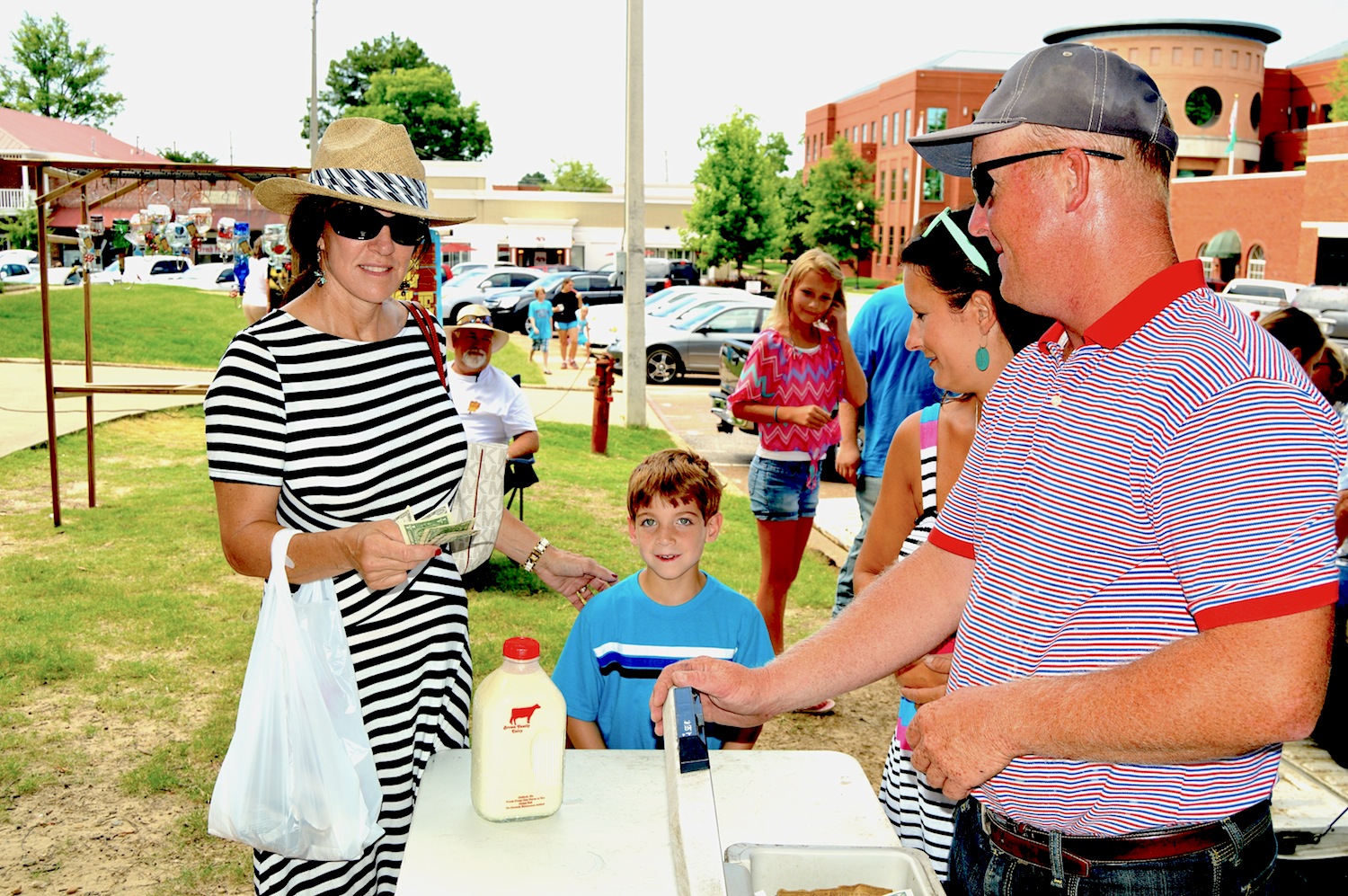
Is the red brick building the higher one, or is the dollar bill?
the red brick building

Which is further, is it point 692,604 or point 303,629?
point 692,604

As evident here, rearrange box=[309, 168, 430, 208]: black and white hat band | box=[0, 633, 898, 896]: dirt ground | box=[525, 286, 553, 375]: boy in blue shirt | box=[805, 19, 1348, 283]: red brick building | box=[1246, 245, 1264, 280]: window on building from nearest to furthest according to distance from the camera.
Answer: box=[309, 168, 430, 208]: black and white hat band
box=[0, 633, 898, 896]: dirt ground
box=[525, 286, 553, 375]: boy in blue shirt
box=[1246, 245, 1264, 280]: window on building
box=[805, 19, 1348, 283]: red brick building

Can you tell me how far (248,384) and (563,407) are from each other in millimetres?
13723

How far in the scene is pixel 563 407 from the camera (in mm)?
16250

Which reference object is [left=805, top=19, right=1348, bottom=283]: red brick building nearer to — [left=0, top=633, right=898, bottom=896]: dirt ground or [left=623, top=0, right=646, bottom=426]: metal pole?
[left=623, top=0, right=646, bottom=426]: metal pole

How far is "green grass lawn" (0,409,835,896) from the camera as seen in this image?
474 cm

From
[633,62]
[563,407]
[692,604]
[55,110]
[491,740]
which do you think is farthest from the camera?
[55,110]

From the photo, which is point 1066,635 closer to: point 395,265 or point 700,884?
point 700,884

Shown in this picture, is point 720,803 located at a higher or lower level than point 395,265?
lower

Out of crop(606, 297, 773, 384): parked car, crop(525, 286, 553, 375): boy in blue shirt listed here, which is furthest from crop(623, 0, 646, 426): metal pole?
crop(525, 286, 553, 375): boy in blue shirt

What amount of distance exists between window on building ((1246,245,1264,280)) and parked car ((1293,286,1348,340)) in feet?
66.9

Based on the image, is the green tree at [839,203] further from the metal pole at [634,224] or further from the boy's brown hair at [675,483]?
the boy's brown hair at [675,483]

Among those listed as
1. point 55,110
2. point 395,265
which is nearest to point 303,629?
point 395,265

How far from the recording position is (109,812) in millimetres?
4422
